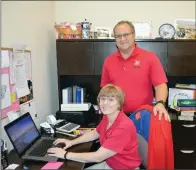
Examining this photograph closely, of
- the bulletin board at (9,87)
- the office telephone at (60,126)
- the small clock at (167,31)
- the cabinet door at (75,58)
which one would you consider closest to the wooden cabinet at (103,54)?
the cabinet door at (75,58)

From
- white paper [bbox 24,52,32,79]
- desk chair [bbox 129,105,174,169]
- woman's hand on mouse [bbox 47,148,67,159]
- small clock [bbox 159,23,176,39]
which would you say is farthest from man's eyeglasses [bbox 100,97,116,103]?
small clock [bbox 159,23,176,39]

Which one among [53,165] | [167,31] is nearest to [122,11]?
[167,31]

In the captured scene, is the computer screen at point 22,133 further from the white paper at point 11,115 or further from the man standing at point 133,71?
the man standing at point 133,71

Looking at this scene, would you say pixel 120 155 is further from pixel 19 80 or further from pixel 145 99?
pixel 19 80

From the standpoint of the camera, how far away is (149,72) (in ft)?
6.79

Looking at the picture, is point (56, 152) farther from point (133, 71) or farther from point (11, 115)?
point (133, 71)

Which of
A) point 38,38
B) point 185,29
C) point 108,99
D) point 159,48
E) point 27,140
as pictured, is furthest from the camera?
point 185,29

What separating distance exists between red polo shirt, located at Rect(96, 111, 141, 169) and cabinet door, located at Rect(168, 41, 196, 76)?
1.18 m

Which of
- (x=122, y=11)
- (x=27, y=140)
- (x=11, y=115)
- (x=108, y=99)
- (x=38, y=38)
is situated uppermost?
(x=122, y=11)

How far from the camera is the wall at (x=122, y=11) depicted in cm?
278

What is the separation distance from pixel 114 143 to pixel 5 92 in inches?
32.7

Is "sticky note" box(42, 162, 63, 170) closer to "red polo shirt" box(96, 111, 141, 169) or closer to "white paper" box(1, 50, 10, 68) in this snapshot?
"red polo shirt" box(96, 111, 141, 169)

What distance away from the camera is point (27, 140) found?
1.67 meters

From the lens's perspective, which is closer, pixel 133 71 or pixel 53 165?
pixel 53 165
